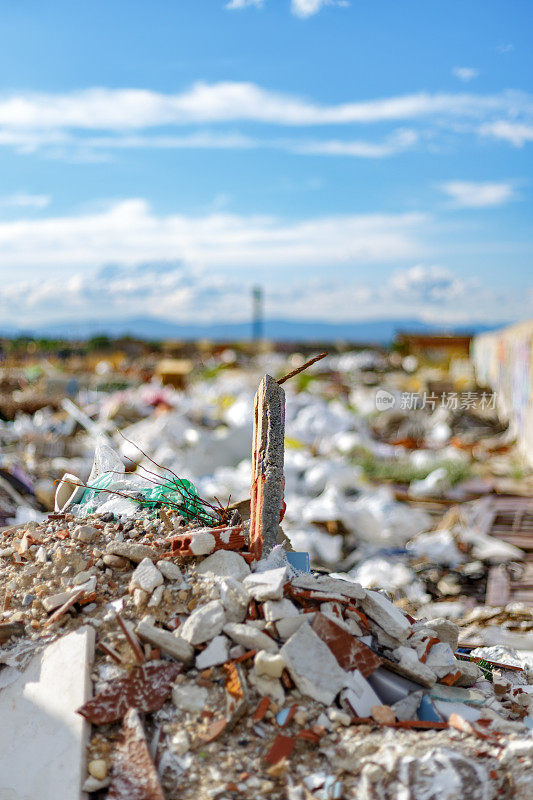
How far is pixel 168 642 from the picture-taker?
2.64m

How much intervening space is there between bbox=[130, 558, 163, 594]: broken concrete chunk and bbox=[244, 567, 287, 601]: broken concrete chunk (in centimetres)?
37

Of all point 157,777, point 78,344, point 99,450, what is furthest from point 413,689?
point 78,344

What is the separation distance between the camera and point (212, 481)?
9.11 meters

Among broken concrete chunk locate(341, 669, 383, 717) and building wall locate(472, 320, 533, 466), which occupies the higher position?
building wall locate(472, 320, 533, 466)

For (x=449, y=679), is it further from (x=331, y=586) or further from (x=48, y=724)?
(x=48, y=724)

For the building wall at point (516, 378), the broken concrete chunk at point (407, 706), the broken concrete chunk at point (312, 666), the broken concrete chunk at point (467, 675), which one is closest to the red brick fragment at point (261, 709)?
the broken concrete chunk at point (312, 666)

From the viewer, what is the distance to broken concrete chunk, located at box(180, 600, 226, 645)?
8.69 ft

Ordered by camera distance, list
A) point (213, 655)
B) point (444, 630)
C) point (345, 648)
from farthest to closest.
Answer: point (444, 630) → point (345, 648) → point (213, 655)

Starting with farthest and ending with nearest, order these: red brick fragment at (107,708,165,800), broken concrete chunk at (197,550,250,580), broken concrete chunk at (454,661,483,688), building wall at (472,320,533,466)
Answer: building wall at (472,320,533,466) → broken concrete chunk at (454,661,483,688) → broken concrete chunk at (197,550,250,580) → red brick fragment at (107,708,165,800)

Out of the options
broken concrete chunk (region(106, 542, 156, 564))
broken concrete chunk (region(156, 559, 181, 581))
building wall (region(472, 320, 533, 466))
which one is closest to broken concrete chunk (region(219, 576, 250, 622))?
broken concrete chunk (region(156, 559, 181, 581))

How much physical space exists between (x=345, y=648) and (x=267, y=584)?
1.32 feet

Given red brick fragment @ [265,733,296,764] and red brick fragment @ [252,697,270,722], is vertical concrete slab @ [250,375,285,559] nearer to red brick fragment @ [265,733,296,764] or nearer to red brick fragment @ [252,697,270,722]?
red brick fragment @ [252,697,270,722]

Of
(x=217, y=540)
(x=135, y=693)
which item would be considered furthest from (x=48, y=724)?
(x=217, y=540)

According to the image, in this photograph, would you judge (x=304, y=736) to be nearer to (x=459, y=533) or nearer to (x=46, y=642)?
(x=46, y=642)
